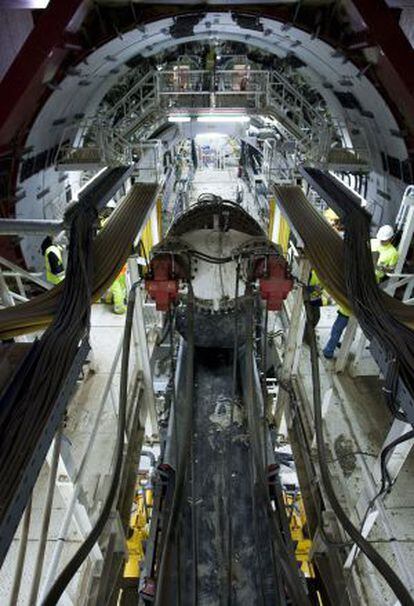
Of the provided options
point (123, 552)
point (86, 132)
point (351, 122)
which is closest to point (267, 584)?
point (123, 552)

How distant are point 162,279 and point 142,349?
126 centimetres

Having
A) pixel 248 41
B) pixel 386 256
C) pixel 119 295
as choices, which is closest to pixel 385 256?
pixel 386 256

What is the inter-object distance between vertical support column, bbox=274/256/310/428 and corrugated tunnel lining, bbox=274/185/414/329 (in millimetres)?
354

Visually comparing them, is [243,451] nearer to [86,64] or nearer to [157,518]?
[157,518]

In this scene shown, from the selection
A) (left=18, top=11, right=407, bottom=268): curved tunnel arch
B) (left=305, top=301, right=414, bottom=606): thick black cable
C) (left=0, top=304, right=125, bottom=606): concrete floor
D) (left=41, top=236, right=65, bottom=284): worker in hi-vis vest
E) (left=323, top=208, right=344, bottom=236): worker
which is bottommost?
(left=0, top=304, right=125, bottom=606): concrete floor

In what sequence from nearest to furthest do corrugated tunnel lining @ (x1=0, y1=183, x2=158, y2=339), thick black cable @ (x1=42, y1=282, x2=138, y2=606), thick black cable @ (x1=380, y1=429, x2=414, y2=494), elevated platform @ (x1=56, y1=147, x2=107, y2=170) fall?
thick black cable @ (x1=42, y1=282, x2=138, y2=606) → thick black cable @ (x1=380, y1=429, x2=414, y2=494) → corrugated tunnel lining @ (x1=0, y1=183, x2=158, y2=339) → elevated platform @ (x1=56, y1=147, x2=107, y2=170)

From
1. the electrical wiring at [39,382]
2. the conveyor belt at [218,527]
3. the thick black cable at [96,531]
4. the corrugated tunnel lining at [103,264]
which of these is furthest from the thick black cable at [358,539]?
the corrugated tunnel lining at [103,264]

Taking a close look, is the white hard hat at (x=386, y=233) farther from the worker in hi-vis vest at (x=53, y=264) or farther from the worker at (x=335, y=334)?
the worker in hi-vis vest at (x=53, y=264)

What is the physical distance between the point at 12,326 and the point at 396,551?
3.39 m

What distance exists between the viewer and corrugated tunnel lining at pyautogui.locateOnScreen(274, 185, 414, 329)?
3393mm

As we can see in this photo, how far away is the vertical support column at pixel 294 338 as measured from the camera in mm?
4793

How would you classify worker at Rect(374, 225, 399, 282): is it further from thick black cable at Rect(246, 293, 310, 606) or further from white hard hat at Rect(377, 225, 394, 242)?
thick black cable at Rect(246, 293, 310, 606)

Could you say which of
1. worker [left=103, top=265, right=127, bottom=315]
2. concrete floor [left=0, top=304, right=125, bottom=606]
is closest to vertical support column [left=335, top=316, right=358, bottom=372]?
concrete floor [left=0, top=304, right=125, bottom=606]

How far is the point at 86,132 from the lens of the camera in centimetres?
1107
